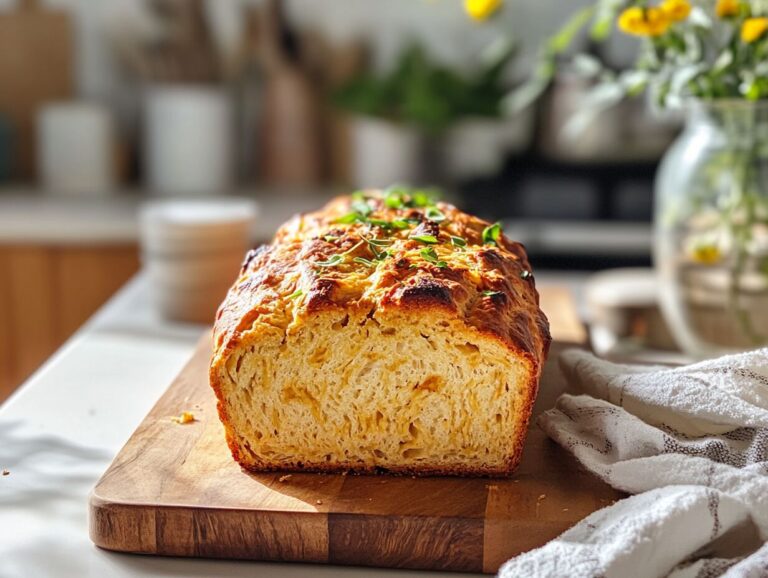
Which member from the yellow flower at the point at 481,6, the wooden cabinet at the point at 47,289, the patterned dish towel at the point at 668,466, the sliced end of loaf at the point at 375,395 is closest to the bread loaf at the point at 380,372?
the sliced end of loaf at the point at 375,395

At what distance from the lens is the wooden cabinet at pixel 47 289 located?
9.72 ft

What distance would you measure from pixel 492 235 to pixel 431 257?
0.67ft

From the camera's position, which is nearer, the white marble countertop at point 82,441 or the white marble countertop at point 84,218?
the white marble countertop at point 82,441

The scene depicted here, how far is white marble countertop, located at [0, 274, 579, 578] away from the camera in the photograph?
1.04 m

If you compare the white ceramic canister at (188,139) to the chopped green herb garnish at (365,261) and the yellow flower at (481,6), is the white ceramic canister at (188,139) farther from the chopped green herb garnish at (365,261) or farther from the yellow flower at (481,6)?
the chopped green herb garnish at (365,261)

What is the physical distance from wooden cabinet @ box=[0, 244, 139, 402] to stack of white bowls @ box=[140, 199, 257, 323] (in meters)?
1.04

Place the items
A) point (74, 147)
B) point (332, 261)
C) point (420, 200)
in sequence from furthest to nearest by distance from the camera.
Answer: point (74, 147) → point (420, 200) → point (332, 261)

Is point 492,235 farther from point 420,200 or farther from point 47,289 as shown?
point 47,289

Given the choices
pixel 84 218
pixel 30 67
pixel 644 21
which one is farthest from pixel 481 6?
pixel 30 67

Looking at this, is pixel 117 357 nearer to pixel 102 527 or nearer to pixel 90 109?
pixel 102 527

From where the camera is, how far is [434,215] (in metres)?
1.44

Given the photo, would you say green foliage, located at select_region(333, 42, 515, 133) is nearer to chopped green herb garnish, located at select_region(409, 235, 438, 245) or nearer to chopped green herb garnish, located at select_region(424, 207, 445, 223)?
chopped green herb garnish, located at select_region(424, 207, 445, 223)

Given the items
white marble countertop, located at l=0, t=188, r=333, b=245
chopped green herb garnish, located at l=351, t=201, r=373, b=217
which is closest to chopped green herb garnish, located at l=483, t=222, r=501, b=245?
chopped green herb garnish, located at l=351, t=201, r=373, b=217

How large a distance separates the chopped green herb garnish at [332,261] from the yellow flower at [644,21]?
53cm
